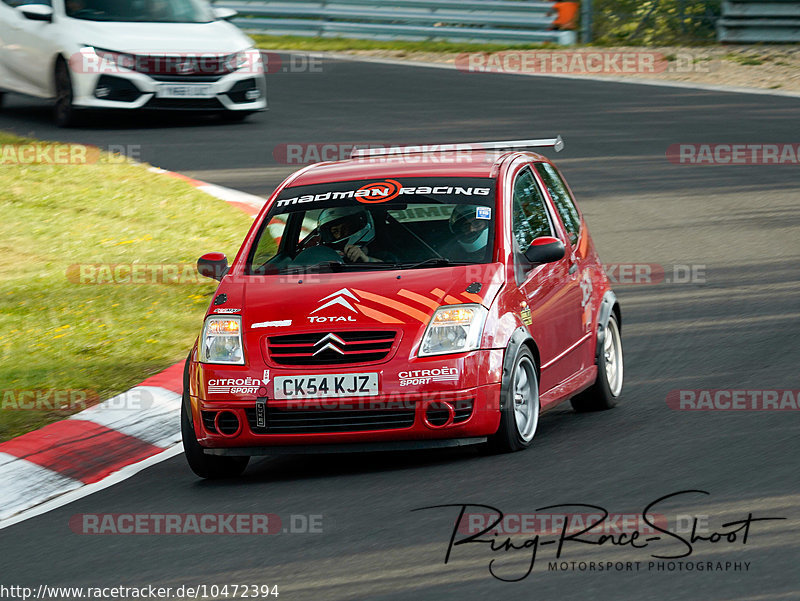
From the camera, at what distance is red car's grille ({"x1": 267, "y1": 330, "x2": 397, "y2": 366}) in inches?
278

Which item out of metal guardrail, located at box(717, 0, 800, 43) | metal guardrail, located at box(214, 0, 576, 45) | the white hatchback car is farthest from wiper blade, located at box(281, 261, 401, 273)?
metal guardrail, located at box(214, 0, 576, 45)

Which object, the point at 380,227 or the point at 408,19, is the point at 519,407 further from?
the point at 408,19

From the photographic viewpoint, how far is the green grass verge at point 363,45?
26.5 m

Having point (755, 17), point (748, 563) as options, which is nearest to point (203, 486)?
point (748, 563)

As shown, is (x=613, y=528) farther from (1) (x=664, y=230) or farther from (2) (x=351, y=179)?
(1) (x=664, y=230)

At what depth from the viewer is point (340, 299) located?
7.25 metres

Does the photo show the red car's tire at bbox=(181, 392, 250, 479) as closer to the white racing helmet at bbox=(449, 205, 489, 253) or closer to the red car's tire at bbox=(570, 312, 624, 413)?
the white racing helmet at bbox=(449, 205, 489, 253)

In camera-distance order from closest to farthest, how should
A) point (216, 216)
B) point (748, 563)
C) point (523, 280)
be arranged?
1. point (748, 563)
2. point (523, 280)
3. point (216, 216)

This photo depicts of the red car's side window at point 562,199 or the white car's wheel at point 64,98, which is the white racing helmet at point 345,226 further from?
the white car's wheel at point 64,98

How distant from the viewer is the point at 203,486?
7.23m

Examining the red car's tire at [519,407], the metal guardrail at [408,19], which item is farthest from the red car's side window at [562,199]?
the metal guardrail at [408,19]

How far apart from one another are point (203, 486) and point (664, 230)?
7655 mm

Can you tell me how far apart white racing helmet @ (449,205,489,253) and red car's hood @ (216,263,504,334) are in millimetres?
251

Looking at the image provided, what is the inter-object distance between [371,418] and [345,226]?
1.49 m
